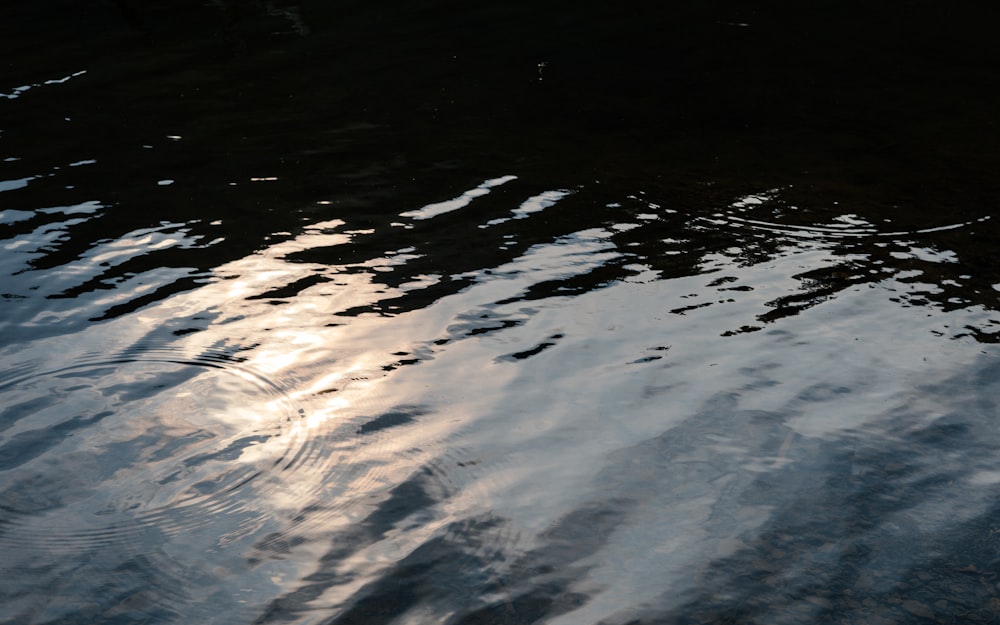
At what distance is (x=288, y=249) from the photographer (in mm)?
6859

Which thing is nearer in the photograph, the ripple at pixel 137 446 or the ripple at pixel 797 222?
the ripple at pixel 137 446

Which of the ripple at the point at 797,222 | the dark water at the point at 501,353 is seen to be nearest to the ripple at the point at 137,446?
the dark water at the point at 501,353

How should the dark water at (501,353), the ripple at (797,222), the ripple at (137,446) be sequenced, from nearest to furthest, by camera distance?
the dark water at (501,353) < the ripple at (137,446) < the ripple at (797,222)

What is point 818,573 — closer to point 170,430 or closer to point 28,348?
point 170,430

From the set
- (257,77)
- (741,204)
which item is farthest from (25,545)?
(257,77)

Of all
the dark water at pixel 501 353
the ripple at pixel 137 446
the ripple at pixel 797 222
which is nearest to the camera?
the dark water at pixel 501 353

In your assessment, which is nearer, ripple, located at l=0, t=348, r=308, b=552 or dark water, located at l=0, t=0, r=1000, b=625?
dark water, located at l=0, t=0, r=1000, b=625

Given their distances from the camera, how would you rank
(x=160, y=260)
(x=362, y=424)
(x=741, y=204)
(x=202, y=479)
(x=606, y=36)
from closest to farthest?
1. (x=202, y=479)
2. (x=362, y=424)
3. (x=160, y=260)
4. (x=741, y=204)
5. (x=606, y=36)

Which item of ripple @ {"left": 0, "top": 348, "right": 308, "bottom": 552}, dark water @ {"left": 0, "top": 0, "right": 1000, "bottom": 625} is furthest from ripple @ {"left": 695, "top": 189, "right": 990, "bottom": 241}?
ripple @ {"left": 0, "top": 348, "right": 308, "bottom": 552}

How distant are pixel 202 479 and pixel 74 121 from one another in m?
6.97

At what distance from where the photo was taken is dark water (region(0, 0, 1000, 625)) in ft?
12.3

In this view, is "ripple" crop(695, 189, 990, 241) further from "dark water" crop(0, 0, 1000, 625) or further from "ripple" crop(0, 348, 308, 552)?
"ripple" crop(0, 348, 308, 552)

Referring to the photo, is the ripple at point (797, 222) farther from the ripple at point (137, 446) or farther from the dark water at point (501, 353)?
the ripple at point (137, 446)

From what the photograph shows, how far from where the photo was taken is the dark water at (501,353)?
3736mm
